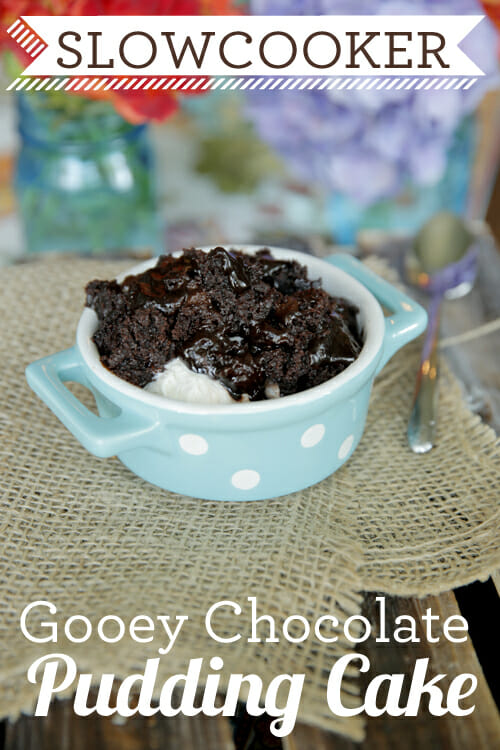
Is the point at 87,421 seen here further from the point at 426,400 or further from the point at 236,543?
the point at 426,400

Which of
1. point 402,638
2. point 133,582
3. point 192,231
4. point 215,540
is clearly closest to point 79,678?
Result: point 133,582

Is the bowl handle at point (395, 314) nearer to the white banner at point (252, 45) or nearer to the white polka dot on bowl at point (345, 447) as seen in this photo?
the white polka dot on bowl at point (345, 447)

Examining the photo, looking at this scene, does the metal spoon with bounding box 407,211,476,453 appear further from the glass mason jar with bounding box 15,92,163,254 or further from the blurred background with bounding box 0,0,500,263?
the glass mason jar with bounding box 15,92,163,254

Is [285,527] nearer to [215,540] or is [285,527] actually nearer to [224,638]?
[215,540]

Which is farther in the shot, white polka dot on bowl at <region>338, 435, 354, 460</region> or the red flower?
the red flower

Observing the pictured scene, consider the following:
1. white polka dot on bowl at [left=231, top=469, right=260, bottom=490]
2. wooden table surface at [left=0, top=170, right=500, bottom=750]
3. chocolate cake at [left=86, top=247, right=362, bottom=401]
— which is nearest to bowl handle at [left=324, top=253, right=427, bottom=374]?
chocolate cake at [left=86, top=247, right=362, bottom=401]
